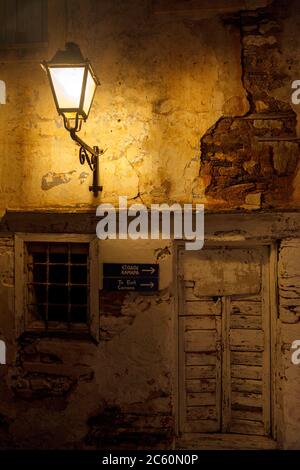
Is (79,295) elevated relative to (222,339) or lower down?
elevated

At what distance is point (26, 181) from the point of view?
458 centimetres

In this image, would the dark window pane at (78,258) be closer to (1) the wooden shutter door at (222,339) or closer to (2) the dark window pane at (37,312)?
(2) the dark window pane at (37,312)

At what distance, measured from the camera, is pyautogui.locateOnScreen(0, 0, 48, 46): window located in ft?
15.3

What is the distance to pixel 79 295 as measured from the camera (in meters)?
4.61

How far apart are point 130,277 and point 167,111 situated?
82.8 inches

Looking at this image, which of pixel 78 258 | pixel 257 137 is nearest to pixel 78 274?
pixel 78 258

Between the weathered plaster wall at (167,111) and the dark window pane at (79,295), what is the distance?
3.58ft

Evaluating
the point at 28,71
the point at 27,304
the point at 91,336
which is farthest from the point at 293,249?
the point at 28,71

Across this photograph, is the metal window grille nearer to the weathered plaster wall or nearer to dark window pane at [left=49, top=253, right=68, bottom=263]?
dark window pane at [left=49, top=253, right=68, bottom=263]

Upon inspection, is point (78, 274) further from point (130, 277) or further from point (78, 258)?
point (130, 277)

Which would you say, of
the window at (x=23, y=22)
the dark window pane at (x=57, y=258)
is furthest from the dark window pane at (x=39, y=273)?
the window at (x=23, y=22)

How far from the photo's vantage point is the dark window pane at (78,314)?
15.1 feet


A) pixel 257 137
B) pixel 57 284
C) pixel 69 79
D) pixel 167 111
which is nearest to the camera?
pixel 69 79

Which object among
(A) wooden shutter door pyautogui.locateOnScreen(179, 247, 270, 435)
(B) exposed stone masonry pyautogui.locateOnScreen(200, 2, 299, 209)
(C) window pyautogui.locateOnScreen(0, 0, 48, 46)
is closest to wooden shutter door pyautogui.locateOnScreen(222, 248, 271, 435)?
(A) wooden shutter door pyautogui.locateOnScreen(179, 247, 270, 435)
